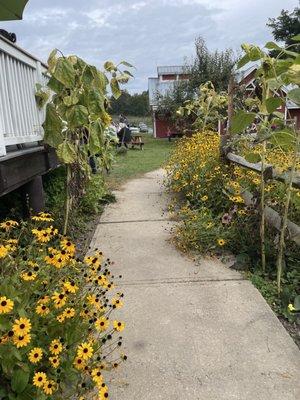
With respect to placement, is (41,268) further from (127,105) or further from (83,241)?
(127,105)

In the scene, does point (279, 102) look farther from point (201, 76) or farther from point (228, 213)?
point (201, 76)

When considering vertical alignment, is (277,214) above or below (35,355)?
below

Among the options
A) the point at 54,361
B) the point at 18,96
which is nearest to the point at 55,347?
the point at 54,361

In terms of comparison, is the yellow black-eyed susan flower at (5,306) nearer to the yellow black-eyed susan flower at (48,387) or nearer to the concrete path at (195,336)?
the yellow black-eyed susan flower at (48,387)

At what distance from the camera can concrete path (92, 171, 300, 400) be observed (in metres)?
2.49

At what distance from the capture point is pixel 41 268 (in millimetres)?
2521

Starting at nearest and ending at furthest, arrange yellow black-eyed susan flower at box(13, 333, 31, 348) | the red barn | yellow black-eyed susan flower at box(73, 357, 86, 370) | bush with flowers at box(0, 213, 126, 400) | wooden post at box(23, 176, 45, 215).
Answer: yellow black-eyed susan flower at box(13, 333, 31, 348), bush with flowers at box(0, 213, 126, 400), yellow black-eyed susan flower at box(73, 357, 86, 370), wooden post at box(23, 176, 45, 215), the red barn

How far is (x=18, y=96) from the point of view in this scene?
4.59 meters

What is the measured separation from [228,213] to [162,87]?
106ft

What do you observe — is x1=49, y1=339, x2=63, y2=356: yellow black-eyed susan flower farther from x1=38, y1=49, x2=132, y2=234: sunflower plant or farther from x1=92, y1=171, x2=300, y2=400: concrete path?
x1=38, y1=49, x2=132, y2=234: sunflower plant

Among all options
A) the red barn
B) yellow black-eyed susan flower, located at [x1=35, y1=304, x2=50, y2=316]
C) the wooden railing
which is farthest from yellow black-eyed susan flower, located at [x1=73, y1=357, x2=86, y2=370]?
the red barn

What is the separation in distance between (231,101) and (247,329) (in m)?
4.78

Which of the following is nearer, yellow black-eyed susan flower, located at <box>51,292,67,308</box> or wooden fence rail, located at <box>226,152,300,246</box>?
yellow black-eyed susan flower, located at <box>51,292,67,308</box>

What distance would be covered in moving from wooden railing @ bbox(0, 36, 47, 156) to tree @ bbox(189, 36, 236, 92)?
2124 cm
